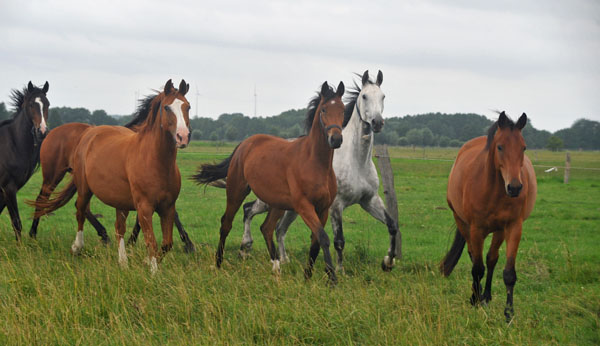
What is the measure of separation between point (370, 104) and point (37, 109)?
512 centimetres

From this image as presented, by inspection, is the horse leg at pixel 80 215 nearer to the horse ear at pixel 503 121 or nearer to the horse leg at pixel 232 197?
the horse leg at pixel 232 197

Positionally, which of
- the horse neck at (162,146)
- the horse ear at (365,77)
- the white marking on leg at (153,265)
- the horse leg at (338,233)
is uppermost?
the horse ear at (365,77)

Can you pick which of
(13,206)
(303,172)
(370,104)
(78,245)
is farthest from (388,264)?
(13,206)

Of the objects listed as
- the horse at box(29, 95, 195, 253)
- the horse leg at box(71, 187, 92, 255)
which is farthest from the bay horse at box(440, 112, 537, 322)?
the horse leg at box(71, 187, 92, 255)

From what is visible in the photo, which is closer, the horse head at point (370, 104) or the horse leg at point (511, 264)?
the horse leg at point (511, 264)

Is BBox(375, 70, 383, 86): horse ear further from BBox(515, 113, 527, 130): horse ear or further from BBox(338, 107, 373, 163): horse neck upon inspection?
BBox(515, 113, 527, 130): horse ear

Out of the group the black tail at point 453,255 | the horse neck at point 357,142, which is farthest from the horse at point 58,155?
the black tail at point 453,255

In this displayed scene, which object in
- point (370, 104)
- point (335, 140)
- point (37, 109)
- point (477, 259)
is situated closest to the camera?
point (477, 259)

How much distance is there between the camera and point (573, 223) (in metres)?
11.5

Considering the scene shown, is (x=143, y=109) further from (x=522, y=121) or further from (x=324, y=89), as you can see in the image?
(x=522, y=121)

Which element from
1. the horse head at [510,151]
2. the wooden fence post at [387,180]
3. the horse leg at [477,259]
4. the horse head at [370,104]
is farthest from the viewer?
the wooden fence post at [387,180]

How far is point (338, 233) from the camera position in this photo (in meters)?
6.75

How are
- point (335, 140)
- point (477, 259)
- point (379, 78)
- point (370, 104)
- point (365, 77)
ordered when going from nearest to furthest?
point (477, 259), point (335, 140), point (370, 104), point (365, 77), point (379, 78)

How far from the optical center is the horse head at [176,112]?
208 inches
